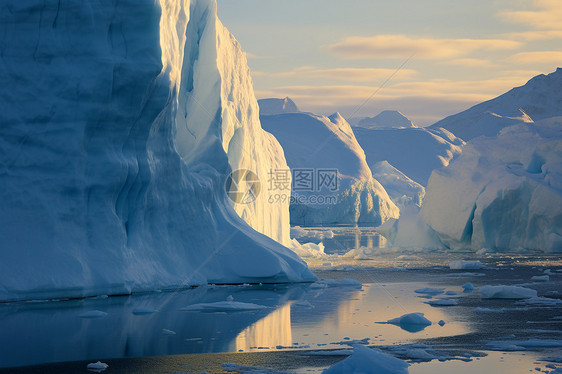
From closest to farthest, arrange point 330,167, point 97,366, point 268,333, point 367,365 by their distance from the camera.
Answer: point 367,365, point 97,366, point 268,333, point 330,167

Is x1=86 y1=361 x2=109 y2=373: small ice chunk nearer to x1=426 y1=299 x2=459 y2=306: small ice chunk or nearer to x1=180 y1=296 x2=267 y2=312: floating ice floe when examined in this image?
x1=180 y1=296 x2=267 y2=312: floating ice floe

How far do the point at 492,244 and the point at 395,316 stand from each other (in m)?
17.2

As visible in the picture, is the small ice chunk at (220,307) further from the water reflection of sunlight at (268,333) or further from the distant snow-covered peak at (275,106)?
the distant snow-covered peak at (275,106)

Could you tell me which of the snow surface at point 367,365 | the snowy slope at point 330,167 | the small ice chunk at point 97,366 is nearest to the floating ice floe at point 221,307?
the small ice chunk at point 97,366

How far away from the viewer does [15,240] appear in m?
11.3

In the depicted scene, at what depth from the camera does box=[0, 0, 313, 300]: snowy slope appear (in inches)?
455

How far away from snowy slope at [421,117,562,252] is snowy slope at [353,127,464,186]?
62.8m

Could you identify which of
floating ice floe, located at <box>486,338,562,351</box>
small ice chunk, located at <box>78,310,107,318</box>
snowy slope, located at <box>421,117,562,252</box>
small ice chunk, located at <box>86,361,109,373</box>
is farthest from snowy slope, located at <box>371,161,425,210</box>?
small ice chunk, located at <box>86,361,109,373</box>

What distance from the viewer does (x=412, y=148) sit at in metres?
98.3

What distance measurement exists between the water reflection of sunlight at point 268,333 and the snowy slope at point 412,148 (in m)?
83.2

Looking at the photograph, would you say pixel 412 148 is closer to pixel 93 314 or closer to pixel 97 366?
pixel 93 314

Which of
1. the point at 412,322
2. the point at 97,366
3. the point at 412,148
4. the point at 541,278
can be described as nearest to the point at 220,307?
the point at 412,322

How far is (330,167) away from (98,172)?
162ft

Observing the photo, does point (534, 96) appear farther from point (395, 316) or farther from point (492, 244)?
point (395, 316)
